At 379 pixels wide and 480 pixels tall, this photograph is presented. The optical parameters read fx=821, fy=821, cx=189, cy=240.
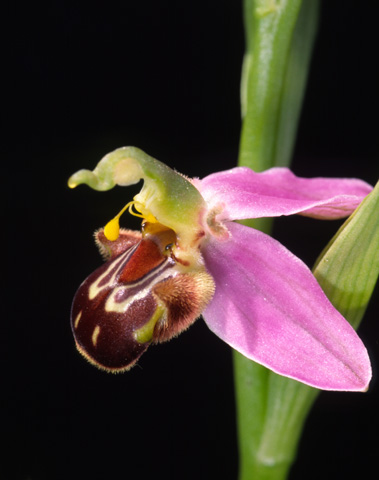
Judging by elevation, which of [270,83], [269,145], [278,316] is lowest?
[278,316]

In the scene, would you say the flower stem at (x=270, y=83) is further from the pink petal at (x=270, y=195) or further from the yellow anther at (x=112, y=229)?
the yellow anther at (x=112, y=229)

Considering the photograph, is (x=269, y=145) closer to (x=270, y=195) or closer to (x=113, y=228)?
(x=270, y=195)

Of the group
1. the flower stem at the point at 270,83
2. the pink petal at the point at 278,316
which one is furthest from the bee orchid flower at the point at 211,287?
the flower stem at the point at 270,83

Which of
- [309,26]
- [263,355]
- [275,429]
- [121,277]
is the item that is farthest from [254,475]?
[309,26]

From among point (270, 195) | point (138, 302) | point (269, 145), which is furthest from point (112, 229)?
point (269, 145)

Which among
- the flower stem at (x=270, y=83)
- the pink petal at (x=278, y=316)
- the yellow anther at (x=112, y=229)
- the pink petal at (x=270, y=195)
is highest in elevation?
the flower stem at (x=270, y=83)
